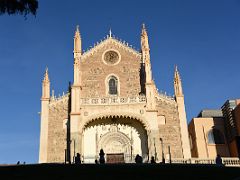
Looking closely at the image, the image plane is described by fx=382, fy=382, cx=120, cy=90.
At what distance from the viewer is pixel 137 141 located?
41156mm

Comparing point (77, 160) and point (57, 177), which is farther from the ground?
point (77, 160)

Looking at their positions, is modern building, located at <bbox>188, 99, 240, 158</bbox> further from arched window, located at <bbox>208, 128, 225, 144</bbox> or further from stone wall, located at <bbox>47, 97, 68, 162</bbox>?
stone wall, located at <bbox>47, 97, 68, 162</bbox>

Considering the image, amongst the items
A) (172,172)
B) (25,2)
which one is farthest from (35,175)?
(25,2)

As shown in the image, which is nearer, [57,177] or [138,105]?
[57,177]

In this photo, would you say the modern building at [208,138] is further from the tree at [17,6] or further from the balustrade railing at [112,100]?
the tree at [17,6]

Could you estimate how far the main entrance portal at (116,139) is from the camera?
4066 centimetres

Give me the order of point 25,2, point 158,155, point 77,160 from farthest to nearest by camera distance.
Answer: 1. point 158,155
2. point 77,160
3. point 25,2

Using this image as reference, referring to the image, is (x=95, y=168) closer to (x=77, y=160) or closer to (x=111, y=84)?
(x=77, y=160)

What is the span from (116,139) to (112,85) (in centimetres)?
690

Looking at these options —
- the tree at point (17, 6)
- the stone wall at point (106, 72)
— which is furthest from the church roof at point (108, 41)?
the tree at point (17, 6)

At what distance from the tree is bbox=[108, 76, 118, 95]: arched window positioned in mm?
28957

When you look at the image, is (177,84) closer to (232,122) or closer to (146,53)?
(146,53)

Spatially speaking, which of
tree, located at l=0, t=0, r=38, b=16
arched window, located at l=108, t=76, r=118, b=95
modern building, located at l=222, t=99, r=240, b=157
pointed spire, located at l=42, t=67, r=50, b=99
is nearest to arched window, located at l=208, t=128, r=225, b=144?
modern building, located at l=222, t=99, r=240, b=157

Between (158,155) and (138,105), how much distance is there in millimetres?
5831
